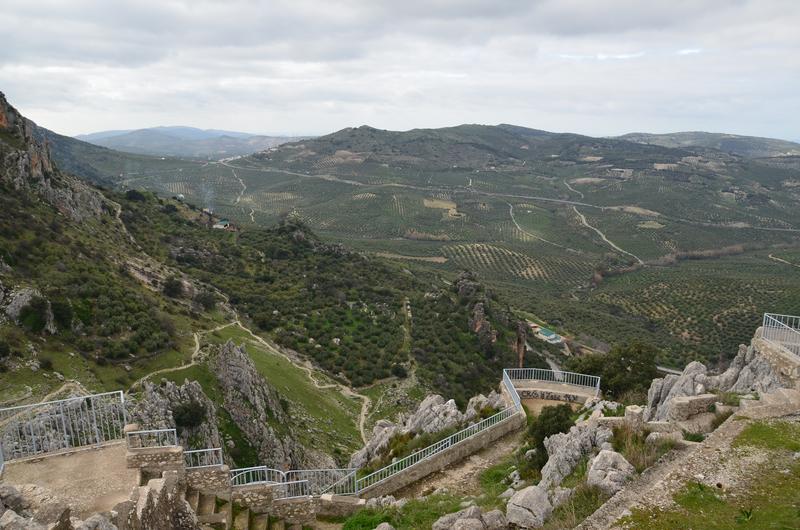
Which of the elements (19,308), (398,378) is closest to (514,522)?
(19,308)

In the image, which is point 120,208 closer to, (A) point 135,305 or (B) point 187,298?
(B) point 187,298

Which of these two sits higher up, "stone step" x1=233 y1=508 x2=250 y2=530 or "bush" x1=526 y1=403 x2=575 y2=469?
"bush" x1=526 y1=403 x2=575 y2=469

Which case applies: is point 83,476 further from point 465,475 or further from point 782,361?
point 782,361

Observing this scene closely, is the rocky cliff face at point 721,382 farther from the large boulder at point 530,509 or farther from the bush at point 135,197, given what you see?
the bush at point 135,197

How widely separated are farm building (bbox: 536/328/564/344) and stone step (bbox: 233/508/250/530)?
48031 mm

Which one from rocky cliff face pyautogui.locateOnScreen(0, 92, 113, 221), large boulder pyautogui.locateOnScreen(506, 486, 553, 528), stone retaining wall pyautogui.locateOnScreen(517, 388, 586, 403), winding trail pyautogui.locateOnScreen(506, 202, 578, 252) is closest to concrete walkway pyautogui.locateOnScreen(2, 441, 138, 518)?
large boulder pyautogui.locateOnScreen(506, 486, 553, 528)

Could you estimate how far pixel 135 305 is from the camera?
28359mm

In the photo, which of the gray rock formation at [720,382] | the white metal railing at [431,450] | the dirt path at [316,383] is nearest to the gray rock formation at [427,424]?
the white metal railing at [431,450]

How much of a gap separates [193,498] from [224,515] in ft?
3.08

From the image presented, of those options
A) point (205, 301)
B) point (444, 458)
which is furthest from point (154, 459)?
point (205, 301)

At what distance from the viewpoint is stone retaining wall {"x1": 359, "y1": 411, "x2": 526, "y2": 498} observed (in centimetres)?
1527

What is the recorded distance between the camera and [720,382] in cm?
1547

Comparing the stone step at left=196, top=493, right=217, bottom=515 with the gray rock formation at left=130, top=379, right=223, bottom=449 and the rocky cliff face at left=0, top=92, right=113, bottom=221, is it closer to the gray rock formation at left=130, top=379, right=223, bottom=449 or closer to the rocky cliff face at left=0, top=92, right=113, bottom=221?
the gray rock formation at left=130, top=379, right=223, bottom=449

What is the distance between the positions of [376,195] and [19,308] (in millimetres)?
134437
